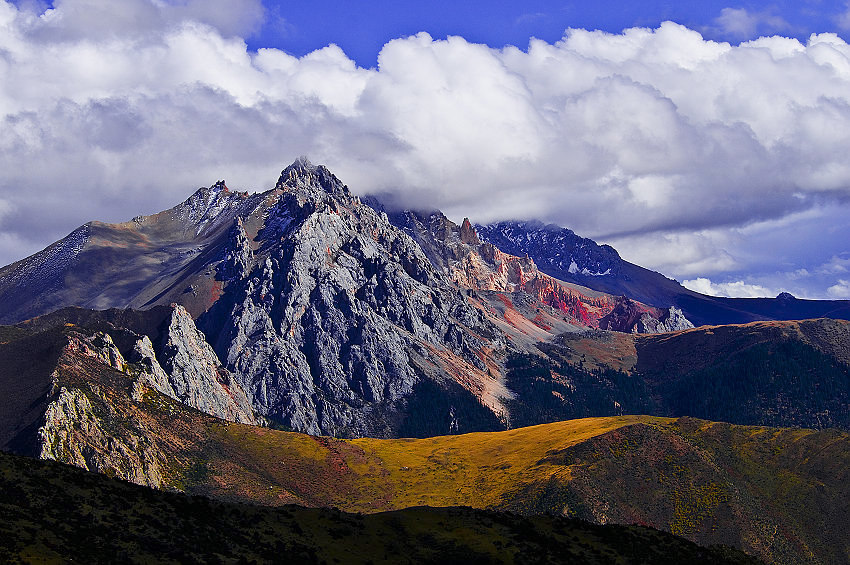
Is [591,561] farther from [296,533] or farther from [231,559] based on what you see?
[231,559]

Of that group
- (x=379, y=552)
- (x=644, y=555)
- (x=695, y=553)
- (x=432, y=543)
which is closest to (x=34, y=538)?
(x=379, y=552)

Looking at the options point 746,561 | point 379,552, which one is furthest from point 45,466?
point 746,561

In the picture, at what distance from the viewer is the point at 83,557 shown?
94438mm

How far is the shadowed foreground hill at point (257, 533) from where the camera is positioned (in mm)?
101688

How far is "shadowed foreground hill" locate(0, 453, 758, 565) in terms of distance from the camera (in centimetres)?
10169

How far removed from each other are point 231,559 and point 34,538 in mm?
26518

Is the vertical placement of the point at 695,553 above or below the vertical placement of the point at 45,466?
below

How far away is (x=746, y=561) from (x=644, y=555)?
81.8ft

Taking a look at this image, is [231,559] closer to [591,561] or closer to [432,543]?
[432,543]

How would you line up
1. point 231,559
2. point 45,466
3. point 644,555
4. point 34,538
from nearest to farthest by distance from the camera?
point 34,538
point 231,559
point 45,466
point 644,555

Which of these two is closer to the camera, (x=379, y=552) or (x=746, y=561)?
(x=379, y=552)

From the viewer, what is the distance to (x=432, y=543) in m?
142

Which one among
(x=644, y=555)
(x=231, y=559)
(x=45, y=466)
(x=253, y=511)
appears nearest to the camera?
(x=231, y=559)

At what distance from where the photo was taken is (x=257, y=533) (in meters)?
126
